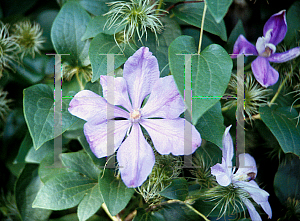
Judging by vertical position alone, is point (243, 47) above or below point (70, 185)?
above

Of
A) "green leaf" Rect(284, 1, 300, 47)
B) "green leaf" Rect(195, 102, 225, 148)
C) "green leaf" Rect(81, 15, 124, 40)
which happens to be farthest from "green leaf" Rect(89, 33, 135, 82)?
"green leaf" Rect(284, 1, 300, 47)

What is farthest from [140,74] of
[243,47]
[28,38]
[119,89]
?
[28,38]

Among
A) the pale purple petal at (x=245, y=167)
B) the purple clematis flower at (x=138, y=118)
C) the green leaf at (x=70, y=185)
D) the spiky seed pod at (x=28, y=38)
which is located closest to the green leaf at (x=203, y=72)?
the purple clematis flower at (x=138, y=118)

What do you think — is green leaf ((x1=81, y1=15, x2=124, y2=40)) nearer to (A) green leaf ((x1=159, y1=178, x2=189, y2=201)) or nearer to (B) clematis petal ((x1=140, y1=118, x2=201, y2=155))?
(B) clematis petal ((x1=140, y1=118, x2=201, y2=155))

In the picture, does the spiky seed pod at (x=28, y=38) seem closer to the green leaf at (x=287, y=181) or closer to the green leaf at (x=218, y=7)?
the green leaf at (x=218, y=7)

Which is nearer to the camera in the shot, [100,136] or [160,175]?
[100,136]

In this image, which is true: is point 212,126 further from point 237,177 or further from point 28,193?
point 28,193

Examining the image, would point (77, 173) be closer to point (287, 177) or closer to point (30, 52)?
point (30, 52)

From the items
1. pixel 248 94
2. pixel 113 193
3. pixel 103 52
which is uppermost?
pixel 103 52
